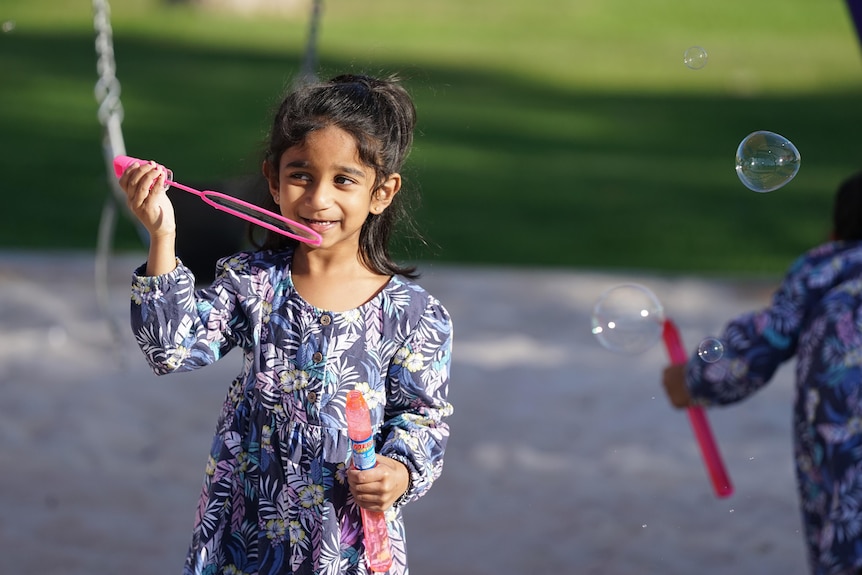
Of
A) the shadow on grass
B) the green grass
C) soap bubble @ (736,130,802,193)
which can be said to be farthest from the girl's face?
the shadow on grass

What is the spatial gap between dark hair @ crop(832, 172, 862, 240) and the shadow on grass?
3201 mm

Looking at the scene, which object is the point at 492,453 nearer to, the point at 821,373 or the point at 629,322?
the point at 629,322

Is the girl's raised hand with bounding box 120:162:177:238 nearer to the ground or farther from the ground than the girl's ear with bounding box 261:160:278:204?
nearer to the ground

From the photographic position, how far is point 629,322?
291 cm

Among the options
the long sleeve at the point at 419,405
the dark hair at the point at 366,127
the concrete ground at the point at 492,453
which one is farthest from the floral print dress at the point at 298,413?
the concrete ground at the point at 492,453

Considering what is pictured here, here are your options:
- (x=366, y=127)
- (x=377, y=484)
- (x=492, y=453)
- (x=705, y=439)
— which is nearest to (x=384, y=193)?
(x=366, y=127)

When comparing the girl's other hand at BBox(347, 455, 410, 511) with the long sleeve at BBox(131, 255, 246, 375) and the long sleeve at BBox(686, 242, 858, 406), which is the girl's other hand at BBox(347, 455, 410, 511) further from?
the long sleeve at BBox(686, 242, 858, 406)

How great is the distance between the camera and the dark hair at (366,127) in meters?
1.93

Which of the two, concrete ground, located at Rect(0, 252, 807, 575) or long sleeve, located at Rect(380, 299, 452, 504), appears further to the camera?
concrete ground, located at Rect(0, 252, 807, 575)

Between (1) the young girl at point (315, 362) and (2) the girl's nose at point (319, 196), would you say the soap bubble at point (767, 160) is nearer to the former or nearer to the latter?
(1) the young girl at point (315, 362)

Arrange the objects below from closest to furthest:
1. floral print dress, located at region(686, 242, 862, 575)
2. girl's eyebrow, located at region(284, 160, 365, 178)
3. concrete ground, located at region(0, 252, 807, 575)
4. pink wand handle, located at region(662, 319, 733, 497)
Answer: girl's eyebrow, located at region(284, 160, 365, 178)
floral print dress, located at region(686, 242, 862, 575)
pink wand handle, located at region(662, 319, 733, 497)
concrete ground, located at region(0, 252, 807, 575)

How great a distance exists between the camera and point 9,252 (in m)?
5.84

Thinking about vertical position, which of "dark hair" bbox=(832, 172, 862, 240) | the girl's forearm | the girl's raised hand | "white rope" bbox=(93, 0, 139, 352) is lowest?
the girl's forearm

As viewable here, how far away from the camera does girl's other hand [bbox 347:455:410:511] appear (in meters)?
1.83
